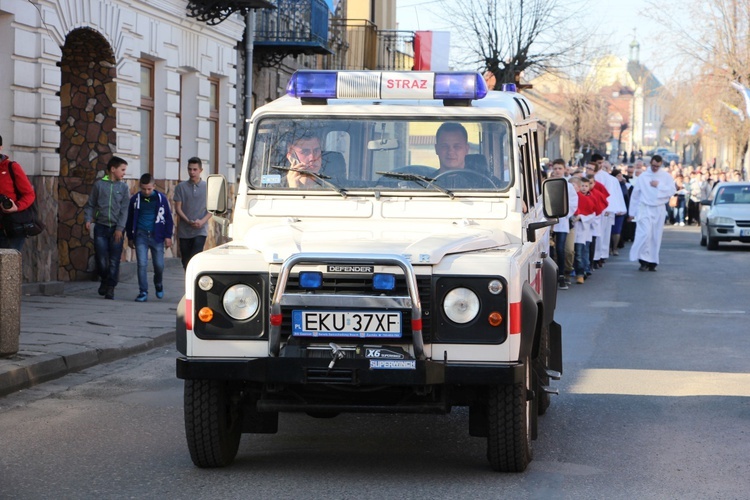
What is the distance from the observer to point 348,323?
6562 mm

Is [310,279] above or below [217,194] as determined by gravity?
below

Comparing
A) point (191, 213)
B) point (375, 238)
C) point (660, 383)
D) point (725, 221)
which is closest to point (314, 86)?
point (375, 238)

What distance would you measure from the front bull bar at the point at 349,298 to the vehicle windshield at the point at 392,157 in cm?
140

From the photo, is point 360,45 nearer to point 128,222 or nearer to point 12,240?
point 128,222

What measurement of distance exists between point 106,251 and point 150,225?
682mm

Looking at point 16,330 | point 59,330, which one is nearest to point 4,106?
point 59,330

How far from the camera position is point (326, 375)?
653 cm

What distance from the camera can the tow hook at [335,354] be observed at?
6.50 meters

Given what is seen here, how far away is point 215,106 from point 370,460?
64.0 feet

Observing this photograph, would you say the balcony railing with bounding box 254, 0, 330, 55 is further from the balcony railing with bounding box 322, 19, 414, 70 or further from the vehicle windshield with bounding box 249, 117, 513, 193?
the vehicle windshield with bounding box 249, 117, 513, 193

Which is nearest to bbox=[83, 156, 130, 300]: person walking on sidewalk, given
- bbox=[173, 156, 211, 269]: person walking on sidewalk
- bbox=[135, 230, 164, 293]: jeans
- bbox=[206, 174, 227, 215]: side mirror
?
bbox=[135, 230, 164, 293]: jeans

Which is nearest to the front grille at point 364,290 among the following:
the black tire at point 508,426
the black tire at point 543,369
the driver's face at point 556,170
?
the black tire at point 508,426

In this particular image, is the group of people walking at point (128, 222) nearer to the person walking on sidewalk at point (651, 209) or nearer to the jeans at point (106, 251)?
the jeans at point (106, 251)

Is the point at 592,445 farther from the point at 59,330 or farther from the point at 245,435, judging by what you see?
the point at 59,330
